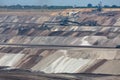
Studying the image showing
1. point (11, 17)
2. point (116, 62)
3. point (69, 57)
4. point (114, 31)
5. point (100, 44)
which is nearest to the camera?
point (116, 62)

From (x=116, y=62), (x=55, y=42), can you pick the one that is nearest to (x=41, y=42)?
(x=55, y=42)

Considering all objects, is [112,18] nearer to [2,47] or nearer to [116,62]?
[2,47]

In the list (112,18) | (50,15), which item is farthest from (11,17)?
(112,18)

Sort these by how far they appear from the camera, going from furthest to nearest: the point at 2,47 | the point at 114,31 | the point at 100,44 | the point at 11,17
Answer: the point at 11,17, the point at 114,31, the point at 100,44, the point at 2,47

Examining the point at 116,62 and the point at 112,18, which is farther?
the point at 112,18

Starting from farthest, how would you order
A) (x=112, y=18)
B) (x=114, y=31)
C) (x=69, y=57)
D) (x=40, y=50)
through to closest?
1. (x=112, y=18)
2. (x=114, y=31)
3. (x=40, y=50)
4. (x=69, y=57)

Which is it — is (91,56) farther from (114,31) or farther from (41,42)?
(114,31)

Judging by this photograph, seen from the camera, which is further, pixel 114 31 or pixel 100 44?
pixel 114 31

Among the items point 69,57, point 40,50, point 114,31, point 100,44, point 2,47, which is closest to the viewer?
point 69,57
